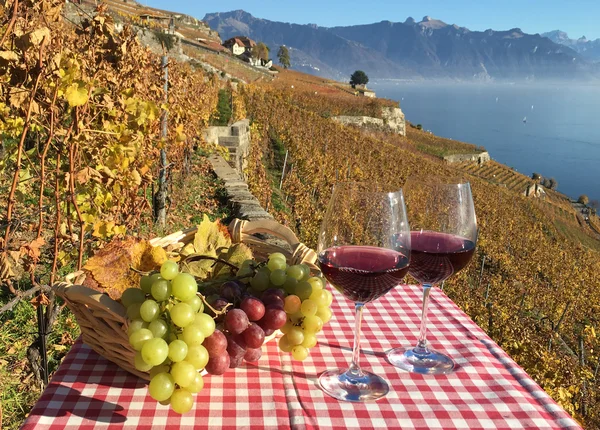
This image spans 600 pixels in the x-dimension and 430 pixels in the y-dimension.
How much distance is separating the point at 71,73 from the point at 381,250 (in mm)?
1531

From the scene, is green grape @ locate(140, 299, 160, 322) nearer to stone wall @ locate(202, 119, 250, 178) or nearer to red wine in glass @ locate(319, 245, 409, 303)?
red wine in glass @ locate(319, 245, 409, 303)

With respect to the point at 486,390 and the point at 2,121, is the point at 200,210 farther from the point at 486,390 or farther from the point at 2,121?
the point at 486,390

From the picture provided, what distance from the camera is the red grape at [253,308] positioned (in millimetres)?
1040

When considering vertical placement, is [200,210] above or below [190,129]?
below

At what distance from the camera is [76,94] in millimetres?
2008

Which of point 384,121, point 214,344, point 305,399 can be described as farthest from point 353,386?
point 384,121

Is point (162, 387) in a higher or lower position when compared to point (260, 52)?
lower

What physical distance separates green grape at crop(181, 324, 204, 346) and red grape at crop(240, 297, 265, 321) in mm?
130

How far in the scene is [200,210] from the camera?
20.4ft

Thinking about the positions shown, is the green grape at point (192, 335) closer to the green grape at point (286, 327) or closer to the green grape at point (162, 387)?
the green grape at point (162, 387)

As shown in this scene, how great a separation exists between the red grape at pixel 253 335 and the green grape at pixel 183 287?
15cm

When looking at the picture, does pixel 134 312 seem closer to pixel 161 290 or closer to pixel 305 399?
pixel 161 290

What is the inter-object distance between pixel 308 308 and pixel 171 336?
30cm

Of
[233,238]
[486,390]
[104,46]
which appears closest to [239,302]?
[233,238]
